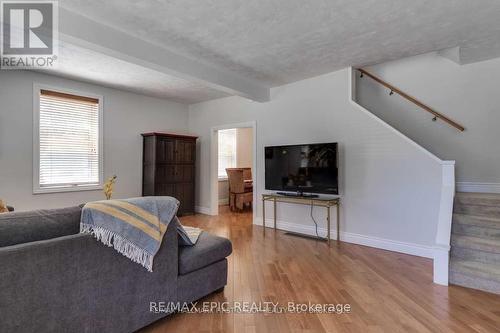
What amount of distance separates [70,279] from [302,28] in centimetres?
292

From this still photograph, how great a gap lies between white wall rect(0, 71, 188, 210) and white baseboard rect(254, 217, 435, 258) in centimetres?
332

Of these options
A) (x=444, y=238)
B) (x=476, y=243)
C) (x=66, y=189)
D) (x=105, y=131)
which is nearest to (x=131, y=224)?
(x=444, y=238)

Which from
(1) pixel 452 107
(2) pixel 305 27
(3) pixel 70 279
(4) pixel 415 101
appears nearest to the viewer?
(3) pixel 70 279

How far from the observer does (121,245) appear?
1646 mm

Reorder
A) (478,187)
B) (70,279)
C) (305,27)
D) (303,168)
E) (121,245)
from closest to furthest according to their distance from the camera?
(70,279) → (121,245) → (305,27) → (478,187) → (303,168)

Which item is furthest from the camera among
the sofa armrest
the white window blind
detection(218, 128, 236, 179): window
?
detection(218, 128, 236, 179): window

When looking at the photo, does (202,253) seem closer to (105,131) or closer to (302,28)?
(302,28)

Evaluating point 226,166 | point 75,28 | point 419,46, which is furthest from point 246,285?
point 226,166

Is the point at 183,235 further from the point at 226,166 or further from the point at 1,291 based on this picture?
the point at 226,166

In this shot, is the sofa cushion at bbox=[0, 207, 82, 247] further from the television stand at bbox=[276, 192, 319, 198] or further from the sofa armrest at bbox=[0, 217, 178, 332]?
the television stand at bbox=[276, 192, 319, 198]

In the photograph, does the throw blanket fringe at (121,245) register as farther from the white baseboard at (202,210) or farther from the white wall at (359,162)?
the white baseboard at (202,210)

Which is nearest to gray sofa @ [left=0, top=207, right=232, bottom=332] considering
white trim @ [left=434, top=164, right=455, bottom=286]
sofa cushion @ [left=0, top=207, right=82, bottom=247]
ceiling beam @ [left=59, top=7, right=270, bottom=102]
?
sofa cushion @ [left=0, top=207, right=82, bottom=247]

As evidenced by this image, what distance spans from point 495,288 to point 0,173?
6255 millimetres

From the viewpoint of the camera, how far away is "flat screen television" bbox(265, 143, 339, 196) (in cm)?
389
